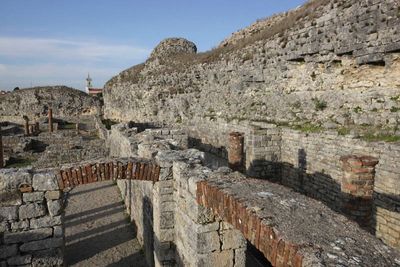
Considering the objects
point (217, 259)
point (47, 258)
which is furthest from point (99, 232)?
point (217, 259)

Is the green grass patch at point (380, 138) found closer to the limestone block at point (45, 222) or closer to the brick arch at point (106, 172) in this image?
the brick arch at point (106, 172)

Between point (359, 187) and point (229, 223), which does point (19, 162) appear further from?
point (229, 223)

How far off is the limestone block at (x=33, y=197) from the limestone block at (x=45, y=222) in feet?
1.11

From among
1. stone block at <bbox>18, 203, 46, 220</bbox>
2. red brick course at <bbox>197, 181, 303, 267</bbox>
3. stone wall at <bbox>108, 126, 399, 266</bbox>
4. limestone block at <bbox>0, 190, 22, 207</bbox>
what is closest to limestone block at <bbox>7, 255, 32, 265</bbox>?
stone block at <bbox>18, 203, 46, 220</bbox>

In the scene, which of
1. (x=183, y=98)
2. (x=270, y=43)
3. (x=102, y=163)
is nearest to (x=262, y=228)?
(x=102, y=163)

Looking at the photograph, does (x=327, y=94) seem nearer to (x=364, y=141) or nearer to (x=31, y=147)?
(x=364, y=141)

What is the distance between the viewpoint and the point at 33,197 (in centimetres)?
570

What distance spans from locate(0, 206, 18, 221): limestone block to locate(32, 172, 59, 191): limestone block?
0.45m

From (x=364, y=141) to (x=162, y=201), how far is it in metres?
5.37

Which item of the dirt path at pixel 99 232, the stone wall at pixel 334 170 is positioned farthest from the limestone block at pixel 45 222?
the stone wall at pixel 334 170

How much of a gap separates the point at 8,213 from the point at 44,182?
0.72 m

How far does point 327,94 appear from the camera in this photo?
37.2 ft

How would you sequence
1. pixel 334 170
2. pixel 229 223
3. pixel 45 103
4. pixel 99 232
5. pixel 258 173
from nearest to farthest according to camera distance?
pixel 229 223 < pixel 99 232 < pixel 334 170 < pixel 258 173 < pixel 45 103

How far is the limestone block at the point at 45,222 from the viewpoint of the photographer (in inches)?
227
